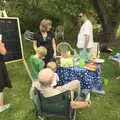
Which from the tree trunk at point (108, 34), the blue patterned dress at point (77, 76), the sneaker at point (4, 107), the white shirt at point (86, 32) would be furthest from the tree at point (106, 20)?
the sneaker at point (4, 107)

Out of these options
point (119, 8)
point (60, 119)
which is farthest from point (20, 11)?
point (60, 119)

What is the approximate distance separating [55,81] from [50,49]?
1714 mm

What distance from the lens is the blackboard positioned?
9.91 metres

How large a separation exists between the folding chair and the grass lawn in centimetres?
78

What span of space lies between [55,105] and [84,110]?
147 centimetres

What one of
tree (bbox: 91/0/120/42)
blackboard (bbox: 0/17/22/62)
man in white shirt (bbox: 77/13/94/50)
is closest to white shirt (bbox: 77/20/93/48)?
man in white shirt (bbox: 77/13/94/50)

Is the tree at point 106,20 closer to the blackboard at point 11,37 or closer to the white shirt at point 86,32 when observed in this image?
the white shirt at point 86,32

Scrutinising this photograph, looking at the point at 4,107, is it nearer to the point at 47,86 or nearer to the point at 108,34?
the point at 47,86

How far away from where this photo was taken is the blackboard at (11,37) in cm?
991

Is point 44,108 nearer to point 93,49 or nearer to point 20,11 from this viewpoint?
point 93,49

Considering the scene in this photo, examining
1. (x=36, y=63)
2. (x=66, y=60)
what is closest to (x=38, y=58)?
(x=36, y=63)

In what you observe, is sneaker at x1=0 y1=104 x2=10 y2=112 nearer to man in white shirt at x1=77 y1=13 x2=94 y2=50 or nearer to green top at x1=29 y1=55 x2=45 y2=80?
green top at x1=29 y1=55 x2=45 y2=80

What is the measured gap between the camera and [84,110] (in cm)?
797

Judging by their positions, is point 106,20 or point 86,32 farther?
point 106,20
